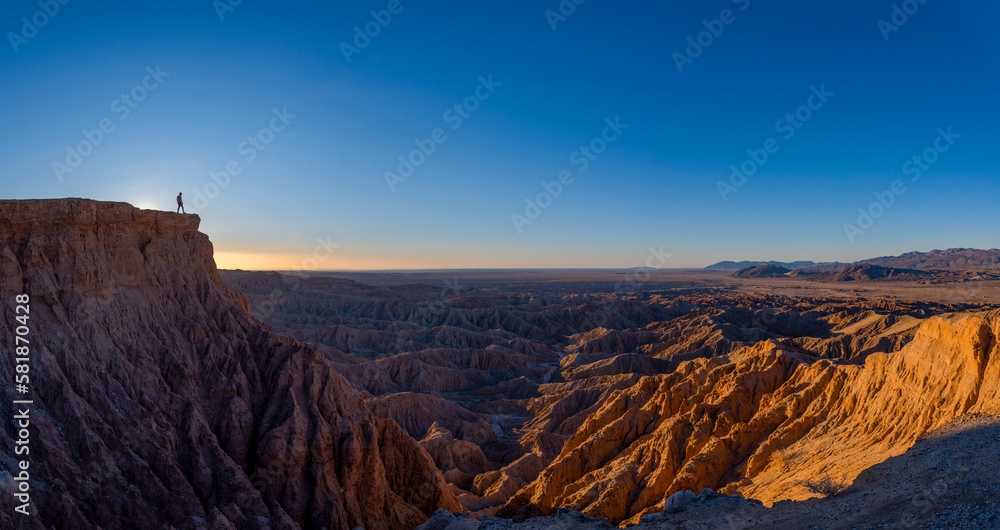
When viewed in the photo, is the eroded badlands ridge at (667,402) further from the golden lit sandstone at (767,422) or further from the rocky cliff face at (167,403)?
the rocky cliff face at (167,403)

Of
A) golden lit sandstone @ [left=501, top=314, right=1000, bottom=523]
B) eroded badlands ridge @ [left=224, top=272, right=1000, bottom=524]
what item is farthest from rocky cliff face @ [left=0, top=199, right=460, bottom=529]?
eroded badlands ridge @ [left=224, top=272, right=1000, bottom=524]

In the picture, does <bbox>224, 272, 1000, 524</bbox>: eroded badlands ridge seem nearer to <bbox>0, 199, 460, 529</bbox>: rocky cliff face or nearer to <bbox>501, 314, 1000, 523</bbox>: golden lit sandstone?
<bbox>501, 314, 1000, 523</bbox>: golden lit sandstone

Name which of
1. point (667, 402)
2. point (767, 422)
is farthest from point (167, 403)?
point (767, 422)

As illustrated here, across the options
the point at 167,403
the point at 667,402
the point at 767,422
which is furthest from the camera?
the point at 667,402

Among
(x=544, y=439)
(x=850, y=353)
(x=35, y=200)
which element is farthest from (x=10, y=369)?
(x=850, y=353)

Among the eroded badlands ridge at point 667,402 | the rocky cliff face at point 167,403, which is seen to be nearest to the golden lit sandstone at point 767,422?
the eroded badlands ridge at point 667,402

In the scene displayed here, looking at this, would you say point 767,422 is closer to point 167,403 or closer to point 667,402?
point 667,402
